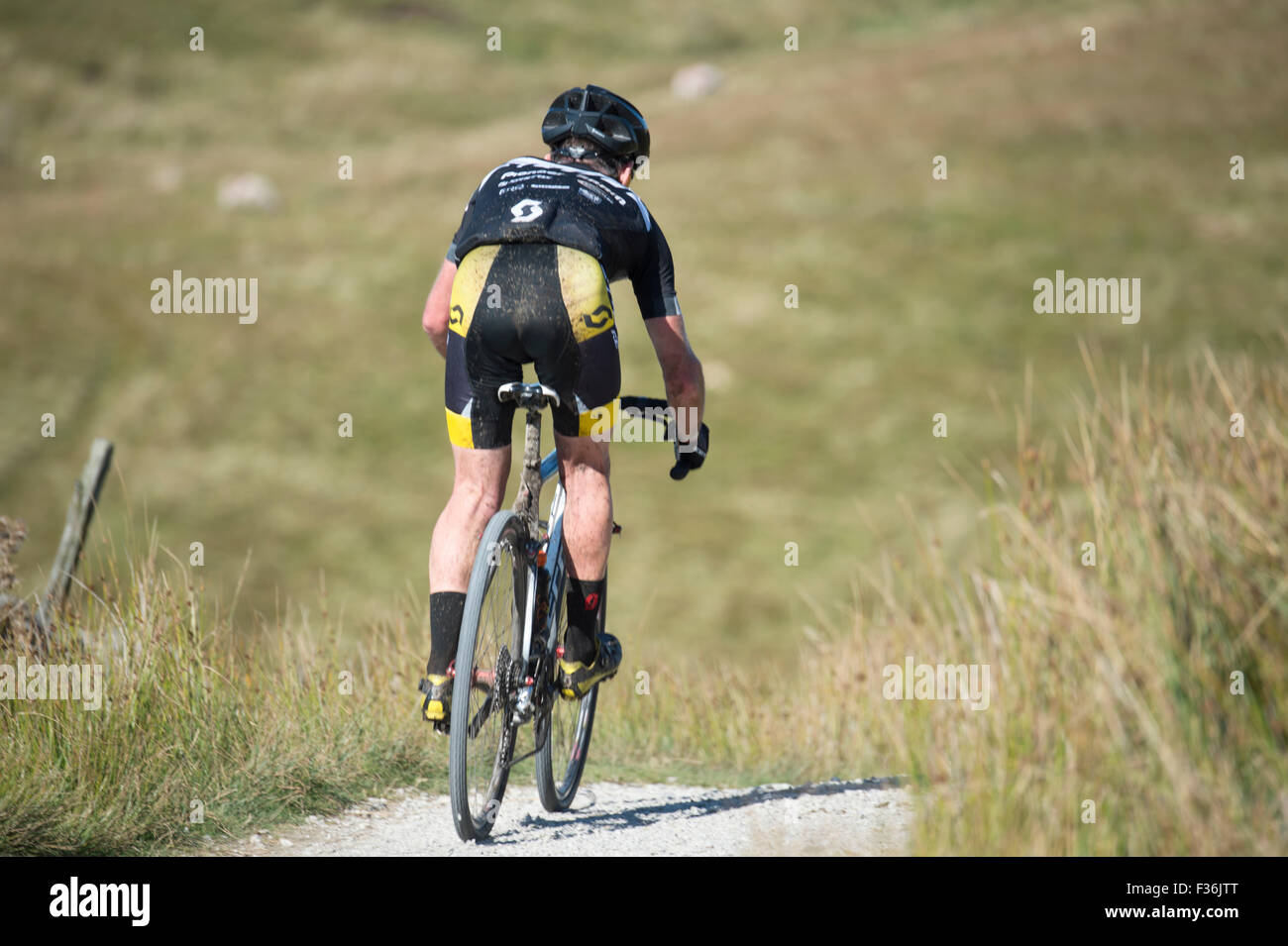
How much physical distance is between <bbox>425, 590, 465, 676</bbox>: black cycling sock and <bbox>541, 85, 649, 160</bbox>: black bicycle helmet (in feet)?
5.74

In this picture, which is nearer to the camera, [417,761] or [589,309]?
[589,309]

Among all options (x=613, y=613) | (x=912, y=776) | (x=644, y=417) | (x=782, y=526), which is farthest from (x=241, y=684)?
(x=782, y=526)

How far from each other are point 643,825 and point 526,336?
2.15 meters

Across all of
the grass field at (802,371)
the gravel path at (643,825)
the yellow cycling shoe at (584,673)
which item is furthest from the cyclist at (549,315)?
the grass field at (802,371)

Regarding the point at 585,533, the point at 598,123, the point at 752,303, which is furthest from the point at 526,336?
the point at 752,303

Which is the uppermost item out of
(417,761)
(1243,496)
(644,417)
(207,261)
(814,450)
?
(207,261)

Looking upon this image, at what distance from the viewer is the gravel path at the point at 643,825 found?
14.8 ft

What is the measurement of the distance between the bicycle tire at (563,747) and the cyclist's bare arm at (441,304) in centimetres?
109

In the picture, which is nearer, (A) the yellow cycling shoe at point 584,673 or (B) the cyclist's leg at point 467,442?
(B) the cyclist's leg at point 467,442

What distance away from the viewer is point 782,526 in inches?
1004

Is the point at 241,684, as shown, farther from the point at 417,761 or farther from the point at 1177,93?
the point at 1177,93

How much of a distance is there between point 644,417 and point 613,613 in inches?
682

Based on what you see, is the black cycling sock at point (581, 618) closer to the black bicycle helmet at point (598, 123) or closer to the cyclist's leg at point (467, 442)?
the cyclist's leg at point (467, 442)

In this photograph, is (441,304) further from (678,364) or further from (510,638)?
(510,638)
